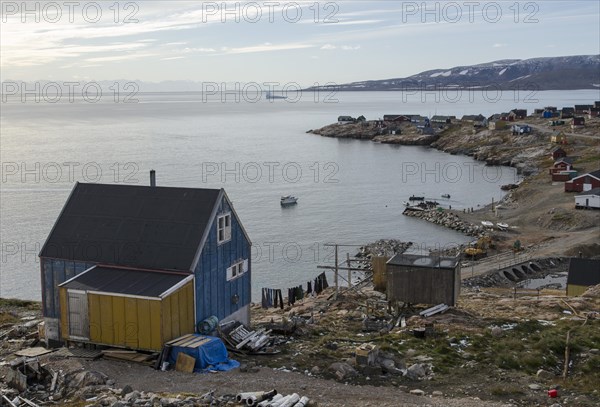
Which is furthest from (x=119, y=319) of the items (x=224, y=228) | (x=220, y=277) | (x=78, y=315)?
(x=224, y=228)

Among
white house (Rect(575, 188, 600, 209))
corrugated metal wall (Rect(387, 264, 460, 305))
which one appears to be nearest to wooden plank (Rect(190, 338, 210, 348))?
corrugated metal wall (Rect(387, 264, 460, 305))

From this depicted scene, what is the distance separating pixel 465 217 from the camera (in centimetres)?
6662

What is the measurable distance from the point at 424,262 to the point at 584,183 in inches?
1996

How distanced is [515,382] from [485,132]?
124372 millimetres

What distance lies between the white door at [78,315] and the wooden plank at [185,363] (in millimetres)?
3134

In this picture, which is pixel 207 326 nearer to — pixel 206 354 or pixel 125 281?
pixel 206 354

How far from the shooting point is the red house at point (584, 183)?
68.7 metres

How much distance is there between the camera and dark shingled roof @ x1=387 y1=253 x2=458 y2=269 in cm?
2531

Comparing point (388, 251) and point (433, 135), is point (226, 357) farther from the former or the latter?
point (433, 135)

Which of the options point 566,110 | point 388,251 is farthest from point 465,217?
point 566,110

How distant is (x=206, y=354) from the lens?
18.2 meters

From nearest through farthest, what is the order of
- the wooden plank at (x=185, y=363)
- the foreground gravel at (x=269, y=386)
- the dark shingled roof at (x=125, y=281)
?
the foreground gravel at (x=269, y=386)
the wooden plank at (x=185, y=363)
the dark shingled roof at (x=125, y=281)

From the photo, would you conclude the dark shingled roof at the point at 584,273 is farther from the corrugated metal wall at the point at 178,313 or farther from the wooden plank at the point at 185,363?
the wooden plank at the point at 185,363

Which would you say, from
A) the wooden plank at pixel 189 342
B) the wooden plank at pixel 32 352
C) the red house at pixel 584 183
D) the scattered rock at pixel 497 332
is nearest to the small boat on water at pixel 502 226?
the red house at pixel 584 183
